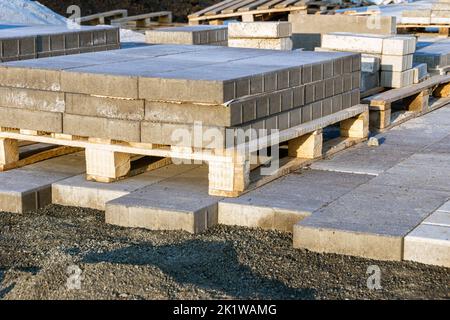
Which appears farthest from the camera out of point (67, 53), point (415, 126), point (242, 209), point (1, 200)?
point (415, 126)

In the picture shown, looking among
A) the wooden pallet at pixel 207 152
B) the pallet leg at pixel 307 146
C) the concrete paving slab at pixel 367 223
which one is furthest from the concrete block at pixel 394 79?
the concrete paving slab at pixel 367 223

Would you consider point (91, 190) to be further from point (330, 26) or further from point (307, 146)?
point (330, 26)

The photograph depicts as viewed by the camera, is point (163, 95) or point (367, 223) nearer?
point (367, 223)

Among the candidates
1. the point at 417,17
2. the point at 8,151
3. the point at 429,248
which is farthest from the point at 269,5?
the point at 429,248

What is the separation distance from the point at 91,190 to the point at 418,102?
15.9ft

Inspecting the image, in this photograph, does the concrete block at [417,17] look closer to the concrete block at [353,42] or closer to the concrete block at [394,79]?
the concrete block at [394,79]

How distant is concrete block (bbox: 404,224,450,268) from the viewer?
18.2 feet

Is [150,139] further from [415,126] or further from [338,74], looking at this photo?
[415,126]

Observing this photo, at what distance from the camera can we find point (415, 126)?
976 centimetres

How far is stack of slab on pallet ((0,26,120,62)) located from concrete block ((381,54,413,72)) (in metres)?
2.95

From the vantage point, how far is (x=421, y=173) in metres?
7.45

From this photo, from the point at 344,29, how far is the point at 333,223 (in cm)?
679
